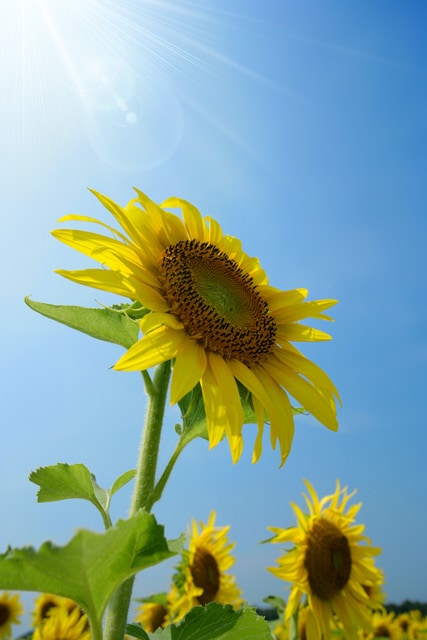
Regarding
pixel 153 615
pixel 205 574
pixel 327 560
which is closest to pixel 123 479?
pixel 327 560

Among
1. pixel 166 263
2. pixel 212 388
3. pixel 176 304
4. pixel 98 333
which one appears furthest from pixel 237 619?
pixel 166 263

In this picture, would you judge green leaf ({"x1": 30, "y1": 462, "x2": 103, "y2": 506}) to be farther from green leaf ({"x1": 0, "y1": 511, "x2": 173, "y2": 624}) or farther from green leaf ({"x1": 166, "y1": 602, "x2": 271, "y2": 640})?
green leaf ({"x1": 0, "y1": 511, "x2": 173, "y2": 624})

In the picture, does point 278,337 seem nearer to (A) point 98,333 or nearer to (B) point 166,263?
(B) point 166,263

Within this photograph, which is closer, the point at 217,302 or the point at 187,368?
the point at 187,368

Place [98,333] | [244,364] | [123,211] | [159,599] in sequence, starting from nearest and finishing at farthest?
1. [98,333]
2. [123,211]
3. [244,364]
4. [159,599]

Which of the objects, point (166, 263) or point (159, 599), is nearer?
point (166, 263)

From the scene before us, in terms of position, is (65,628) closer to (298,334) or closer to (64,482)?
(298,334)

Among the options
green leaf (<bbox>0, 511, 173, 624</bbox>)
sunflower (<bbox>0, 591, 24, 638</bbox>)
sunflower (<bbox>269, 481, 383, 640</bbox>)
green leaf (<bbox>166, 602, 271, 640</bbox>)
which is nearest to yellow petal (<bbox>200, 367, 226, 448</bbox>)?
green leaf (<bbox>166, 602, 271, 640</bbox>)

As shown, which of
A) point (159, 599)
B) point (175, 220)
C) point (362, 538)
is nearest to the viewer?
point (175, 220)
